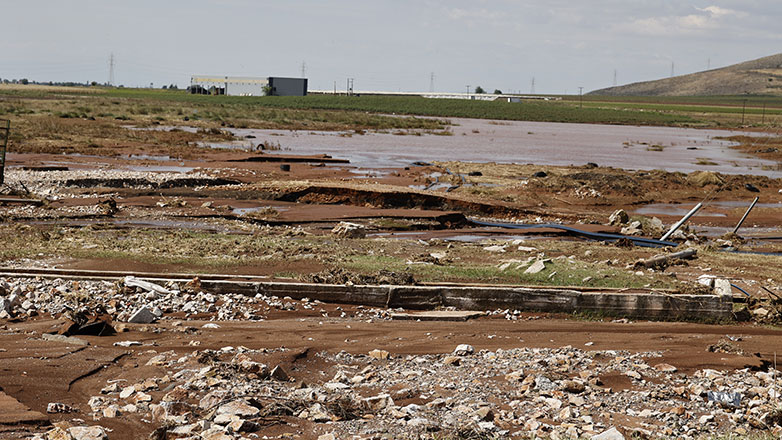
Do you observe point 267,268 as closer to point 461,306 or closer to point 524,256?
point 461,306

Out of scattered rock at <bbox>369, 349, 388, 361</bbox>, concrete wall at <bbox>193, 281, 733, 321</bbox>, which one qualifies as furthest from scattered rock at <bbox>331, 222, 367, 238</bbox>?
scattered rock at <bbox>369, 349, 388, 361</bbox>

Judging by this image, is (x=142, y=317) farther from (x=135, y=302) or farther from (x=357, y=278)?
(x=357, y=278)

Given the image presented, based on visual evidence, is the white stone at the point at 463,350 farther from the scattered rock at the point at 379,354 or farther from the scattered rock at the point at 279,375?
the scattered rock at the point at 279,375

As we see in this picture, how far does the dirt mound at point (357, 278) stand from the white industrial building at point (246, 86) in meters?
136

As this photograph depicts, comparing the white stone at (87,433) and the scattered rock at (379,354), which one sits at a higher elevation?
the white stone at (87,433)

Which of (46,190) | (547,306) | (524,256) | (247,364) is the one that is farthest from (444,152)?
(247,364)

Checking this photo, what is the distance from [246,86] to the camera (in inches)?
5856

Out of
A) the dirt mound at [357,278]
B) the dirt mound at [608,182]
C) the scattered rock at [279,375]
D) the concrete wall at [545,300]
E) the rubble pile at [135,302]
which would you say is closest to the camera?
the scattered rock at [279,375]

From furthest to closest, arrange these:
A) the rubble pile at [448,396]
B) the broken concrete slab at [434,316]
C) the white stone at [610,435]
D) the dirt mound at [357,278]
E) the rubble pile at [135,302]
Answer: the dirt mound at [357,278]
the broken concrete slab at [434,316]
the rubble pile at [135,302]
the rubble pile at [448,396]
the white stone at [610,435]

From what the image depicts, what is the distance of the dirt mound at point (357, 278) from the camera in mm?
11474

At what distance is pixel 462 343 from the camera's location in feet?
30.2

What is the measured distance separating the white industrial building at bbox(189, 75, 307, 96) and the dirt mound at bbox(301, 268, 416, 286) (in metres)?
136

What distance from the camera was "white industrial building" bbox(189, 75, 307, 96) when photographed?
148m

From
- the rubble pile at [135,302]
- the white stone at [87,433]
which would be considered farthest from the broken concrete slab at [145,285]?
the white stone at [87,433]
